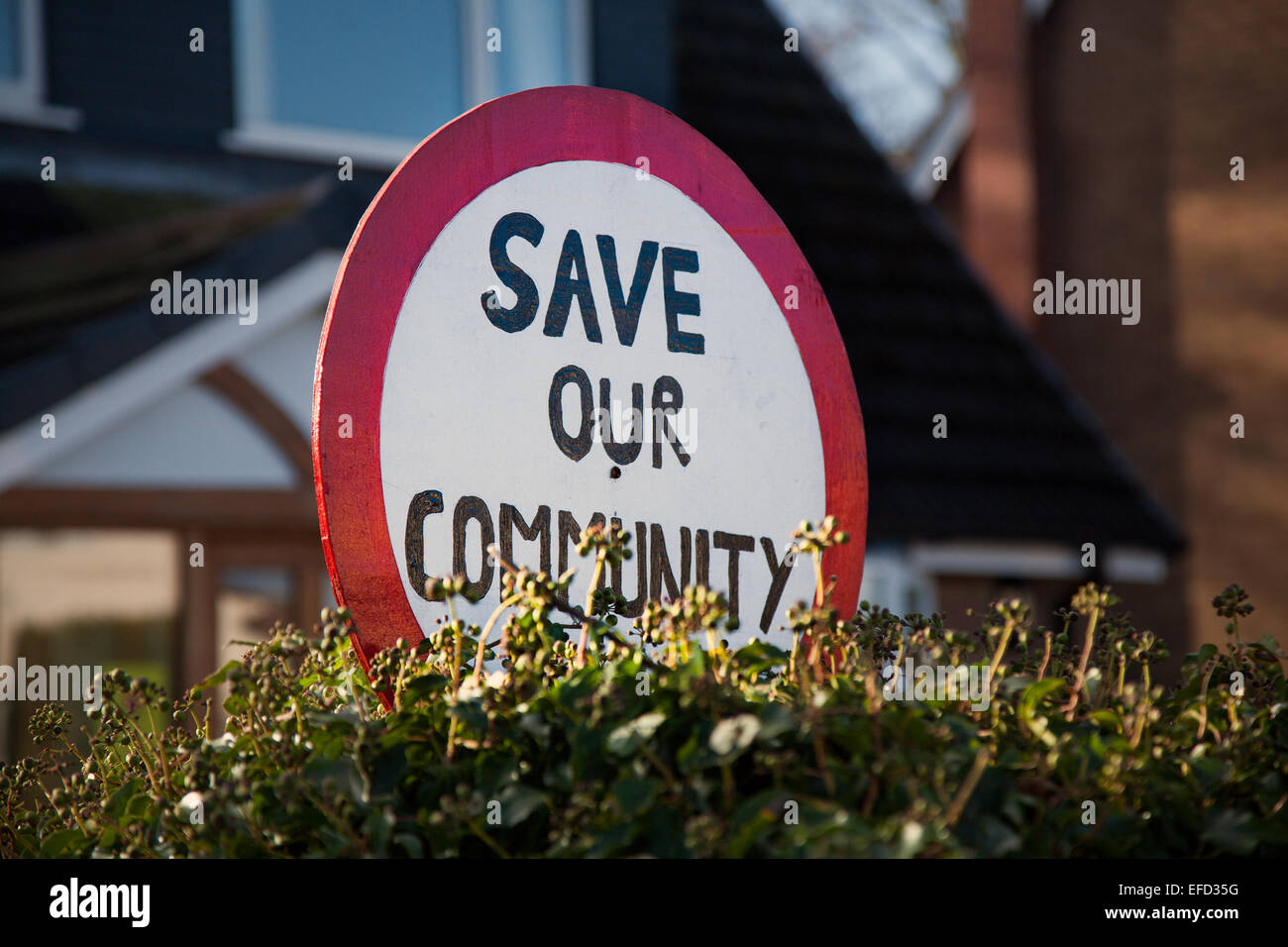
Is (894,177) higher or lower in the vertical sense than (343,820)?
higher

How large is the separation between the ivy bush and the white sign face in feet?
0.93

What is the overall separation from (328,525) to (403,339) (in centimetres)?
28

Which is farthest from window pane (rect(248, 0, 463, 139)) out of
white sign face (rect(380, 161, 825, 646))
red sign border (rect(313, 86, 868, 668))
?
white sign face (rect(380, 161, 825, 646))

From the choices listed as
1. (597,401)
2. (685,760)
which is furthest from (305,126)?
(685,760)

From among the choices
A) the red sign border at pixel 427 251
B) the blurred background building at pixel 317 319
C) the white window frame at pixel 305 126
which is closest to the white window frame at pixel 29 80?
the blurred background building at pixel 317 319

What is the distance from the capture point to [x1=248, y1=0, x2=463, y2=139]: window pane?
6.81 meters

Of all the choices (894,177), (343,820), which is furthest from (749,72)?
(343,820)

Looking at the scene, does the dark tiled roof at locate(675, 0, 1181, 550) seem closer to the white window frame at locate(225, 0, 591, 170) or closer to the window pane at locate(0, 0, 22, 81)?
the white window frame at locate(225, 0, 591, 170)

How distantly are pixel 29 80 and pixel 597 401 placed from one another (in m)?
5.61

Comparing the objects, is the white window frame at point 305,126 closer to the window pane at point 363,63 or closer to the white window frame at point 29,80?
the window pane at point 363,63

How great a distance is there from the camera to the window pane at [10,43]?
21.3 feet

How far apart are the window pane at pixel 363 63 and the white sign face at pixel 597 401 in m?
4.99
